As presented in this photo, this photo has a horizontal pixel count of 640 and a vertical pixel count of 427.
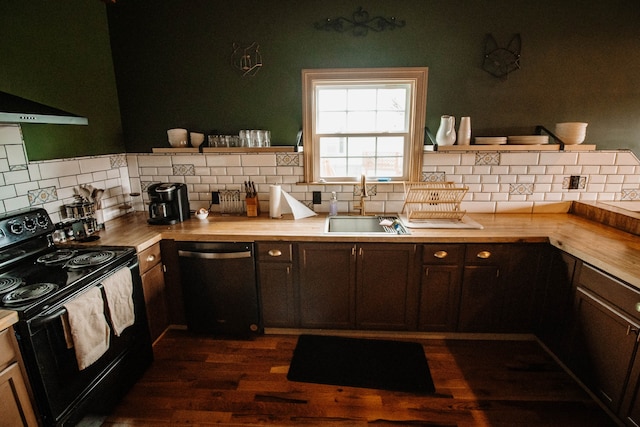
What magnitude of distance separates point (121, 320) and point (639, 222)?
328 centimetres

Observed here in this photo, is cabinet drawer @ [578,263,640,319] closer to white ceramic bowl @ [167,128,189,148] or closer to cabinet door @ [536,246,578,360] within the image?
cabinet door @ [536,246,578,360]

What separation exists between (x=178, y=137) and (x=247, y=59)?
858 mm

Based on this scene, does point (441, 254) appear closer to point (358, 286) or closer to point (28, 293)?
point (358, 286)

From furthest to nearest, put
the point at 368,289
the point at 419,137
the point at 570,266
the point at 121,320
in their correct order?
the point at 419,137 → the point at 368,289 → the point at 570,266 → the point at 121,320

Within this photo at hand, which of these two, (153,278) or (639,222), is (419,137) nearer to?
(639,222)

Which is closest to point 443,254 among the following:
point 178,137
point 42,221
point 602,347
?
point 602,347

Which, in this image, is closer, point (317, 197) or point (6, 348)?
point (6, 348)

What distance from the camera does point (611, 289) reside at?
1637 mm

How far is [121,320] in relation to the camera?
1.79 meters

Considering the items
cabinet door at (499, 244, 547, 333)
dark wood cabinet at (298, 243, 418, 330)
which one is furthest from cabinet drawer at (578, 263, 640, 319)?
dark wood cabinet at (298, 243, 418, 330)

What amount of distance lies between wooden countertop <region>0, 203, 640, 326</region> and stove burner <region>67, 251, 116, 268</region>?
0.17 metres

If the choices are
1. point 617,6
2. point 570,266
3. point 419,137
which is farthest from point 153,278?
point 617,6

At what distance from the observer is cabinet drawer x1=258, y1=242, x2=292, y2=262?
2.23 meters

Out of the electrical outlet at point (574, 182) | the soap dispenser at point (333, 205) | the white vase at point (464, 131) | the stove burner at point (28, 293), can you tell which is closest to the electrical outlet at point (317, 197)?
the soap dispenser at point (333, 205)
